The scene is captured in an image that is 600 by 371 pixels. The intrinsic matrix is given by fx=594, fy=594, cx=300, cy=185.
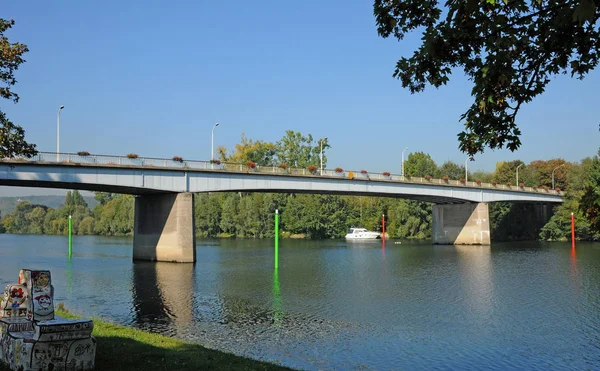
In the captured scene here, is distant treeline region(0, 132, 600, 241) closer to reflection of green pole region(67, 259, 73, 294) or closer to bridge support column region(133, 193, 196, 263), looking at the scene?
bridge support column region(133, 193, 196, 263)

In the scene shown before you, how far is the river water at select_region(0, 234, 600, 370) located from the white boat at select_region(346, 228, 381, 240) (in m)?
70.8

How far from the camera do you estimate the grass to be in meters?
12.0

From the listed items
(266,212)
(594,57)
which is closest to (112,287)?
(594,57)

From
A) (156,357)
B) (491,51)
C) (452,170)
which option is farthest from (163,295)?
(452,170)

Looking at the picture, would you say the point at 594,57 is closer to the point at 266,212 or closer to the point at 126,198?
the point at 266,212

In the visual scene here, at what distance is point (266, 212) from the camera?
133000 millimetres

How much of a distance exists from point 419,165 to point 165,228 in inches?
3125

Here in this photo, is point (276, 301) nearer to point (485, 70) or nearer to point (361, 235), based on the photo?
point (485, 70)

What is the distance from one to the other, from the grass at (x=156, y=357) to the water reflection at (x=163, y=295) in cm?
759

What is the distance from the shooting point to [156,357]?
12969mm

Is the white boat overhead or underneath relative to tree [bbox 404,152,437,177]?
underneath

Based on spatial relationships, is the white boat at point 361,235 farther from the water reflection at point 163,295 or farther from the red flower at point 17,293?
the red flower at point 17,293

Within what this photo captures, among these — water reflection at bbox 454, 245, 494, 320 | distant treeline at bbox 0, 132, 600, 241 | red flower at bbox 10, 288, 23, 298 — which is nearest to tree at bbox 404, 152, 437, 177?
distant treeline at bbox 0, 132, 600, 241

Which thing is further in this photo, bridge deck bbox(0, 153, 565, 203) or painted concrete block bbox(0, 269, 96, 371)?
bridge deck bbox(0, 153, 565, 203)
